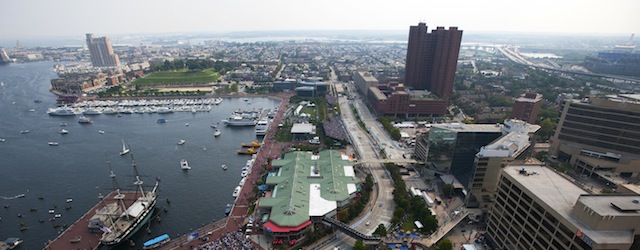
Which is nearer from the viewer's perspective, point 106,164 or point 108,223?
point 108,223

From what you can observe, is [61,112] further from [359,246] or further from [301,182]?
[359,246]

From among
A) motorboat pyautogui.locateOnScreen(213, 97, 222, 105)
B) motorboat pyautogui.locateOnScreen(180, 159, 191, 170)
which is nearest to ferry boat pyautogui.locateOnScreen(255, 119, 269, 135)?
motorboat pyautogui.locateOnScreen(180, 159, 191, 170)

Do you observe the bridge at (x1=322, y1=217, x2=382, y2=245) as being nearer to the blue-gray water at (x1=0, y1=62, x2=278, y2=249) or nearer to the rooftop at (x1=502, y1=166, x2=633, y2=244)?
the rooftop at (x1=502, y1=166, x2=633, y2=244)

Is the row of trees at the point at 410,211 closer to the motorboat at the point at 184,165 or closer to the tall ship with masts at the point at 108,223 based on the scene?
the tall ship with masts at the point at 108,223

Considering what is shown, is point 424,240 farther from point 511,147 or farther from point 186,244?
point 186,244

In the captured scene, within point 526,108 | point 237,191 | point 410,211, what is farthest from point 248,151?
point 526,108

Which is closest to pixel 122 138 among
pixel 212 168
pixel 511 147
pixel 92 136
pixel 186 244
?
pixel 92 136

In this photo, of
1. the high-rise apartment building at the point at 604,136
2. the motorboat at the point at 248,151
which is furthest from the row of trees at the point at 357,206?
the high-rise apartment building at the point at 604,136
